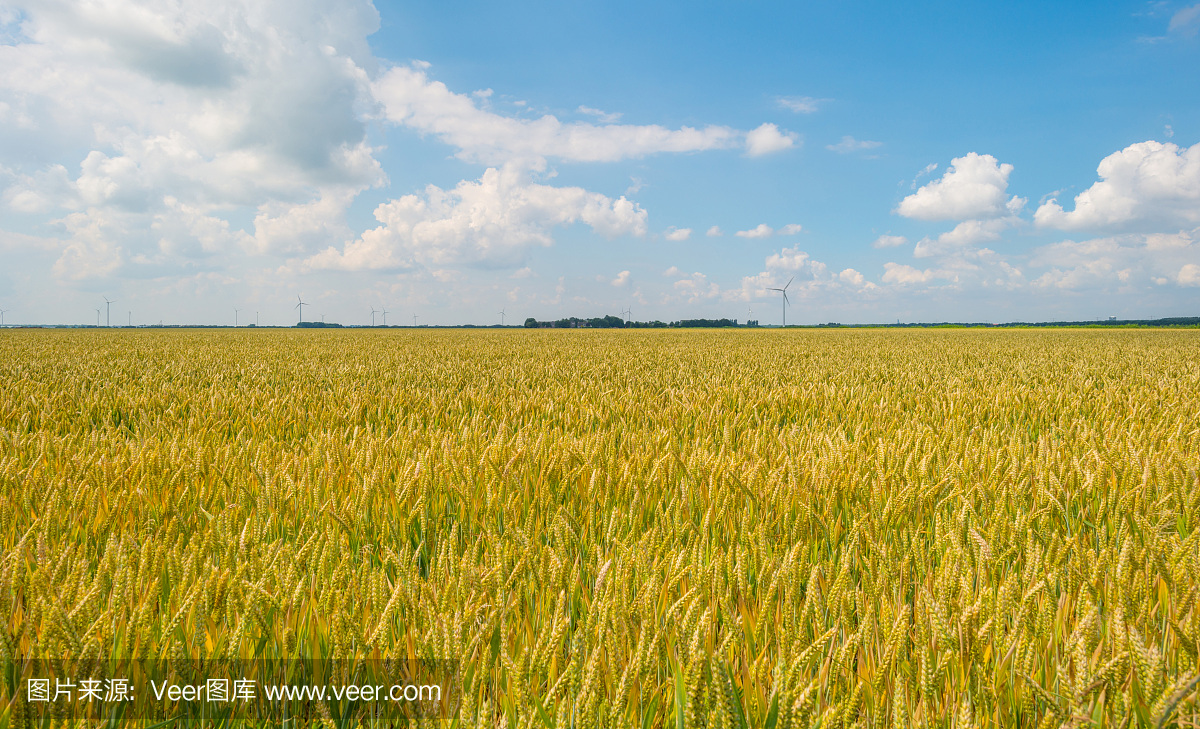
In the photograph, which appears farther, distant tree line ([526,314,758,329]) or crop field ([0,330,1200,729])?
distant tree line ([526,314,758,329])

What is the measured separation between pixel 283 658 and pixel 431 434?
2344mm

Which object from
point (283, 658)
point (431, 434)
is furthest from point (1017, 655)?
point (431, 434)

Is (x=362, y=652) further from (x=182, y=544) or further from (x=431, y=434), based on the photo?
(x=431, y=434)

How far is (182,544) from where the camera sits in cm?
187

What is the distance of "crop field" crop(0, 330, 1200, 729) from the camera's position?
1005 mm

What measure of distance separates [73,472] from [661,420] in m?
3.41

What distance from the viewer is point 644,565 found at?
142cm

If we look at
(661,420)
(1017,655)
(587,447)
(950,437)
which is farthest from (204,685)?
(950,437)

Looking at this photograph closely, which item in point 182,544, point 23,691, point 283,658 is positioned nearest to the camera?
point 23,691

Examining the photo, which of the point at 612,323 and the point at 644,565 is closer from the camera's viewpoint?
the point at 644,565

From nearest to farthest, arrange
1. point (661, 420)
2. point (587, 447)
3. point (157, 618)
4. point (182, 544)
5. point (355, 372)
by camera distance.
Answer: point (157, 618), point (182, 544), point (587, 447), point (661, 420), point (355, 372)

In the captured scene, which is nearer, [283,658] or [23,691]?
[23,691]

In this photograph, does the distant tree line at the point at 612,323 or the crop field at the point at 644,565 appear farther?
the distant tree line at the point at 612,323

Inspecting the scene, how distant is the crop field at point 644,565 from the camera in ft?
3.30
